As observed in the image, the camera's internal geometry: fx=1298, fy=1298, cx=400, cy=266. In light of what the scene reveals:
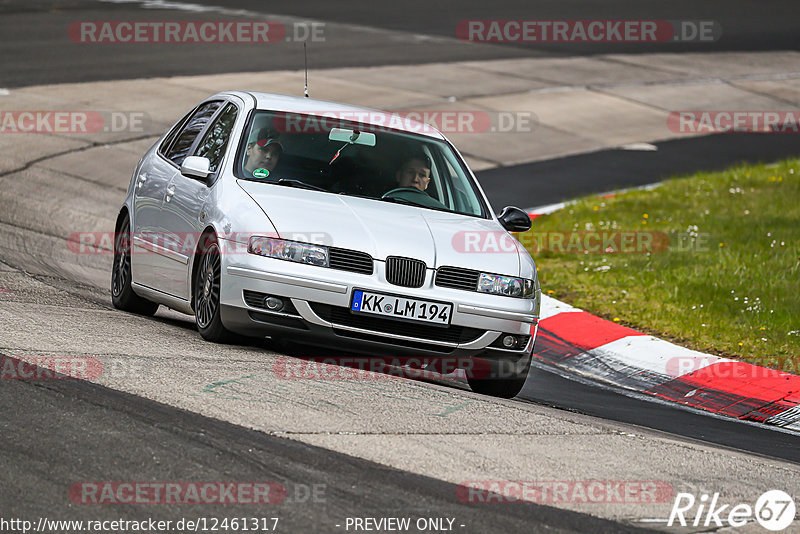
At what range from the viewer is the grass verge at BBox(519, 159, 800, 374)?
387 inches

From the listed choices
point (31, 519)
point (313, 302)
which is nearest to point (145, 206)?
point (313, 302)

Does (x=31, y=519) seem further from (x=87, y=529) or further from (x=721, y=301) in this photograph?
(x=721, y=301)

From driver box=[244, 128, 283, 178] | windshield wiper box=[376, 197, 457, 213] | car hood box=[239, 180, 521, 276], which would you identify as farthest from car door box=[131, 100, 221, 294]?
windshield wiper box=[376, 197, 457, 213]

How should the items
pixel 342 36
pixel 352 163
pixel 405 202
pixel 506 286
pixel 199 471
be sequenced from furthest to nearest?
pixel 342 36, pixel 352 163, pixel 405 202, pixel 506 286, pixel 199 471

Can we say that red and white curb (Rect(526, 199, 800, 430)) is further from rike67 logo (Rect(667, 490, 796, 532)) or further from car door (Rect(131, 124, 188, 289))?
car door (Rect(131, 124, 188, 289))

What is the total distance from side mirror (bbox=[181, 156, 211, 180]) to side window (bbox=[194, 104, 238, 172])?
0.14m

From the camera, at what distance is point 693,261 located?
1176cm

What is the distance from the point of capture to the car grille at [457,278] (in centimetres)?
725

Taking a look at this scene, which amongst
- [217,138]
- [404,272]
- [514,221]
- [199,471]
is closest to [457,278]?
[404,272]

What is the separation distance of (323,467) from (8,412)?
4.57 ft

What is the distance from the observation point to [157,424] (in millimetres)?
Result: 5480

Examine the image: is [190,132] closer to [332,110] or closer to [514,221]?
[332,110]

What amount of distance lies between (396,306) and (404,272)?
20 centimetres

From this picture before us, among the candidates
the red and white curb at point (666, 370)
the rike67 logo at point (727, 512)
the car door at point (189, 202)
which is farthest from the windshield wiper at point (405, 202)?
the rike67 logo at point (727, 512)
